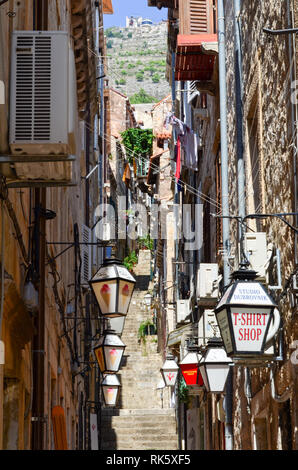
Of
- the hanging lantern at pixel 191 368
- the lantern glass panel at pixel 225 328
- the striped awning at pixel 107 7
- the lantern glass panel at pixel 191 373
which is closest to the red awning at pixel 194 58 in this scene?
the hanging lantern at pixel 191 368

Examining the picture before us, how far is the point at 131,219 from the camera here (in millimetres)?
77562

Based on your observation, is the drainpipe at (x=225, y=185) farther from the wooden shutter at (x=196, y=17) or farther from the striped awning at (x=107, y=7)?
the striped awning at (x=107, y=7)

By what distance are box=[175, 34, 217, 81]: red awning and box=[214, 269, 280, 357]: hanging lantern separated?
1137 centimetres

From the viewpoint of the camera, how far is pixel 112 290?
10.6 m

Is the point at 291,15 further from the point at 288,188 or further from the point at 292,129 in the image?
the point at 288,188

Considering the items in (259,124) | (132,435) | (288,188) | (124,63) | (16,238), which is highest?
(124,63)

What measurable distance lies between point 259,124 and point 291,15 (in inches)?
130

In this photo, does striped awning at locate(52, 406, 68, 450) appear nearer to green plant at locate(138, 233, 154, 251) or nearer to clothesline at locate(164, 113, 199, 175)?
clothesline at locate(164, 113, 199, 175)

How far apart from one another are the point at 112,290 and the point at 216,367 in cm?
230

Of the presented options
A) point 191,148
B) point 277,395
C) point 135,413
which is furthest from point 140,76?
point 277,395

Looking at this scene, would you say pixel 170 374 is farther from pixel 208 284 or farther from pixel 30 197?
pixel 30 197

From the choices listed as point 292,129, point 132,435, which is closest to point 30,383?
point 292,129

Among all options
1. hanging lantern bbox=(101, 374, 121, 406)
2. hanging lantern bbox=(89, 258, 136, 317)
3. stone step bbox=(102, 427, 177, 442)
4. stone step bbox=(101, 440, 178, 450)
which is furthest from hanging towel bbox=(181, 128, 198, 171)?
hanging lantern bbox=(89, 258, 136, 317)

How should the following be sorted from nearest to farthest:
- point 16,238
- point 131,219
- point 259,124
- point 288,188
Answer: point 16,238 < point 288,188 < point 259,124 < point 131,219
